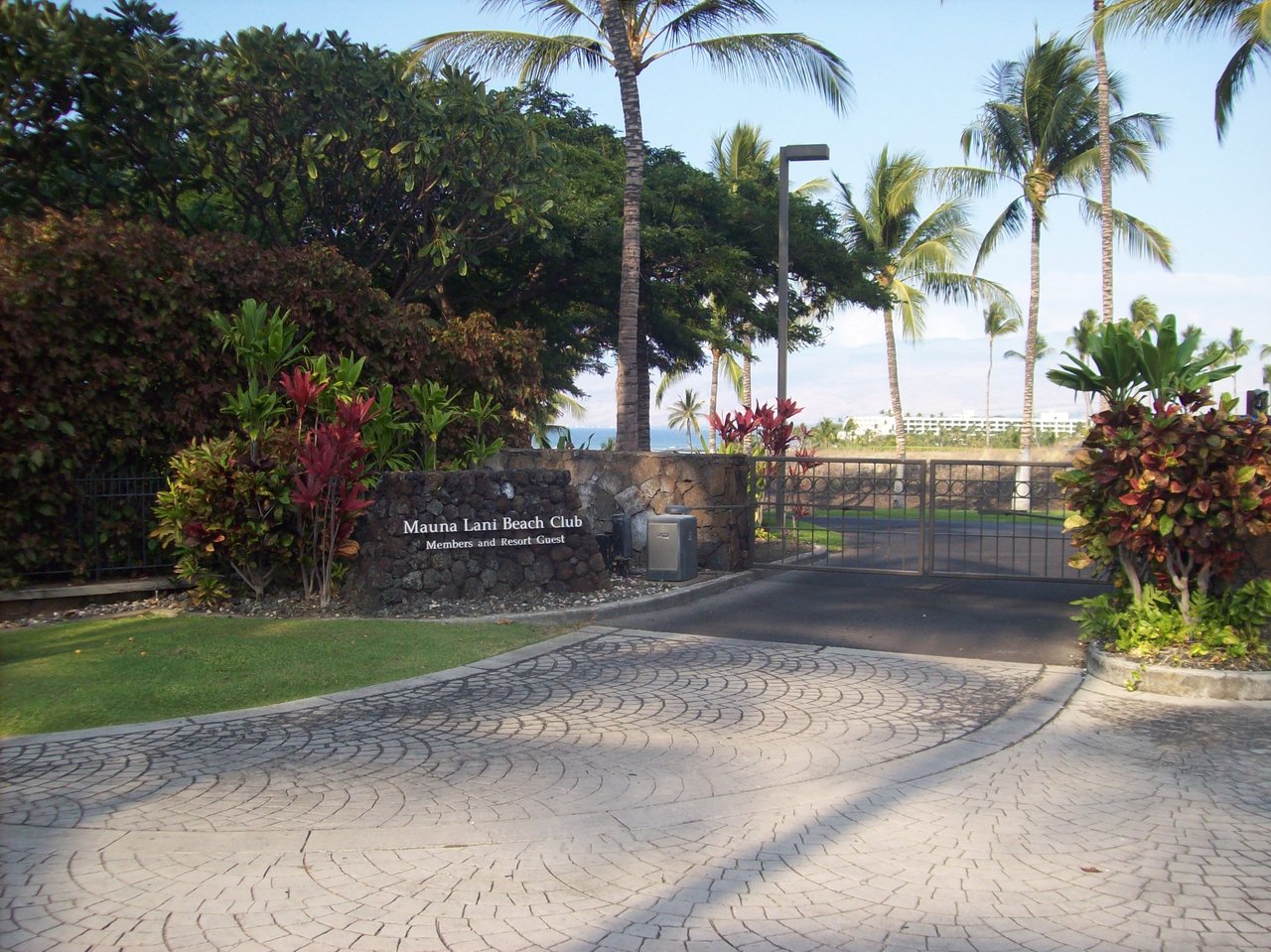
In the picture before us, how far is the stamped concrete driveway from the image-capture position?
13.4ft

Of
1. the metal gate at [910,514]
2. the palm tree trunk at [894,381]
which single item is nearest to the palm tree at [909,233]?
the palm tree trunk at [894,381]

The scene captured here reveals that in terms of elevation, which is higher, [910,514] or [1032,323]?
[1032,323]

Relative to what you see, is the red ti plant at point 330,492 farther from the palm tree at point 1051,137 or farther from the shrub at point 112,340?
the palm tree at point 1051,137

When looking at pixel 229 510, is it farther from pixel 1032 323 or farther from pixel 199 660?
pixel 1032 323

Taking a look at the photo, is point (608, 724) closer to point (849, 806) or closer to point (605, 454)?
point (849, 806)

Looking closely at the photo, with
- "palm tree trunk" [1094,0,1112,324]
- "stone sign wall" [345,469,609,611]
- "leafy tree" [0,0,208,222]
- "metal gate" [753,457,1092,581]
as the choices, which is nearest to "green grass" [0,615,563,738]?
"stone sign wall" [345,469,609,611]

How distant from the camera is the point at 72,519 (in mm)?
10828

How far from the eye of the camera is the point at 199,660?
8.20 meters

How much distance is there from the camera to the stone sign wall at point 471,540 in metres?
10.5

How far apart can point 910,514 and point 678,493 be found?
8.22m

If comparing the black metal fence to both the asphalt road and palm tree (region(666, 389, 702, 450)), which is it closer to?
the asphalt road

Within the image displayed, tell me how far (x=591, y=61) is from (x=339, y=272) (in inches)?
301

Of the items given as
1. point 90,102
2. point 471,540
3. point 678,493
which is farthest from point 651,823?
point 90,102

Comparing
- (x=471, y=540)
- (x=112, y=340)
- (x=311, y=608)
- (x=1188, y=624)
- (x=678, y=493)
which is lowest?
(x=311, y=608)
